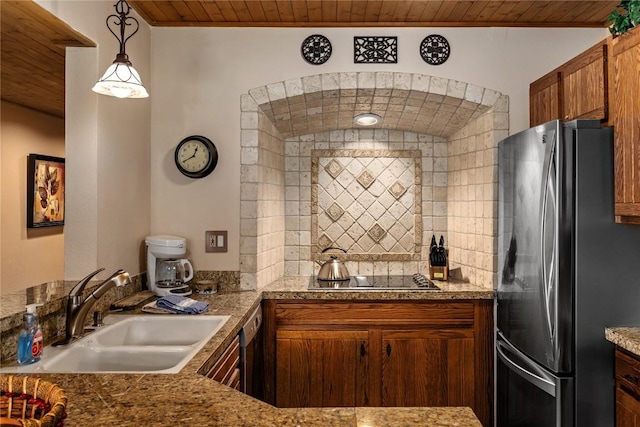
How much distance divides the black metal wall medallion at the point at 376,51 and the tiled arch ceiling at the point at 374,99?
0.32ft

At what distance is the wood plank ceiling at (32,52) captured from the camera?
212cm

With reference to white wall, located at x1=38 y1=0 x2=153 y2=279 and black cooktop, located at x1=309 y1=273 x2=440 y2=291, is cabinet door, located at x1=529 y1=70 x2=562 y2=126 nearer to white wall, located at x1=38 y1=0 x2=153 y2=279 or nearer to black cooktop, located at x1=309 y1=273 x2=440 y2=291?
black cooktop, located at x1=309 y1=273 x2=440 y2=291

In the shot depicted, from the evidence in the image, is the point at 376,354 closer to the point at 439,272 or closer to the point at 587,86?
the point at 439,272

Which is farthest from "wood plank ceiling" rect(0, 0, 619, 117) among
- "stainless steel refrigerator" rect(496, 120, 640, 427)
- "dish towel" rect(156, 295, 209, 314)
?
"dish towel" rect(156, 295, 209, 314)

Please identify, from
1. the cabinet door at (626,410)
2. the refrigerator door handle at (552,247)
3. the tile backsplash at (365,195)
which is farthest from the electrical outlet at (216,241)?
the cabinet door at (626,410)

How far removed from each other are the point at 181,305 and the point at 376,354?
1309 mm

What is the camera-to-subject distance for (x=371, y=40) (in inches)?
123

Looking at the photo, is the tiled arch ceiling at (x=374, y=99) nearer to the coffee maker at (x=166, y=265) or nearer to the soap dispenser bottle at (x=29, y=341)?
the coffee maker at (x=166, y=265)

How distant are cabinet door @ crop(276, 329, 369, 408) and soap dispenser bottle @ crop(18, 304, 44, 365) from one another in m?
1.56

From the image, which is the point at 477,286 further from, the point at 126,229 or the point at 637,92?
the point at 126,229

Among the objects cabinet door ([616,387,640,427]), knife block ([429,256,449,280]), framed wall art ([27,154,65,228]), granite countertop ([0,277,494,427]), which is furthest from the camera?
framed wall art ([27,154,65,228])

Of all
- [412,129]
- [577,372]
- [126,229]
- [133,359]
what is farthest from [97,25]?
[577,372]

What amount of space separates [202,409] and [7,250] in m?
3.79

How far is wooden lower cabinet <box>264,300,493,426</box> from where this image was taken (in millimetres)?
3039
